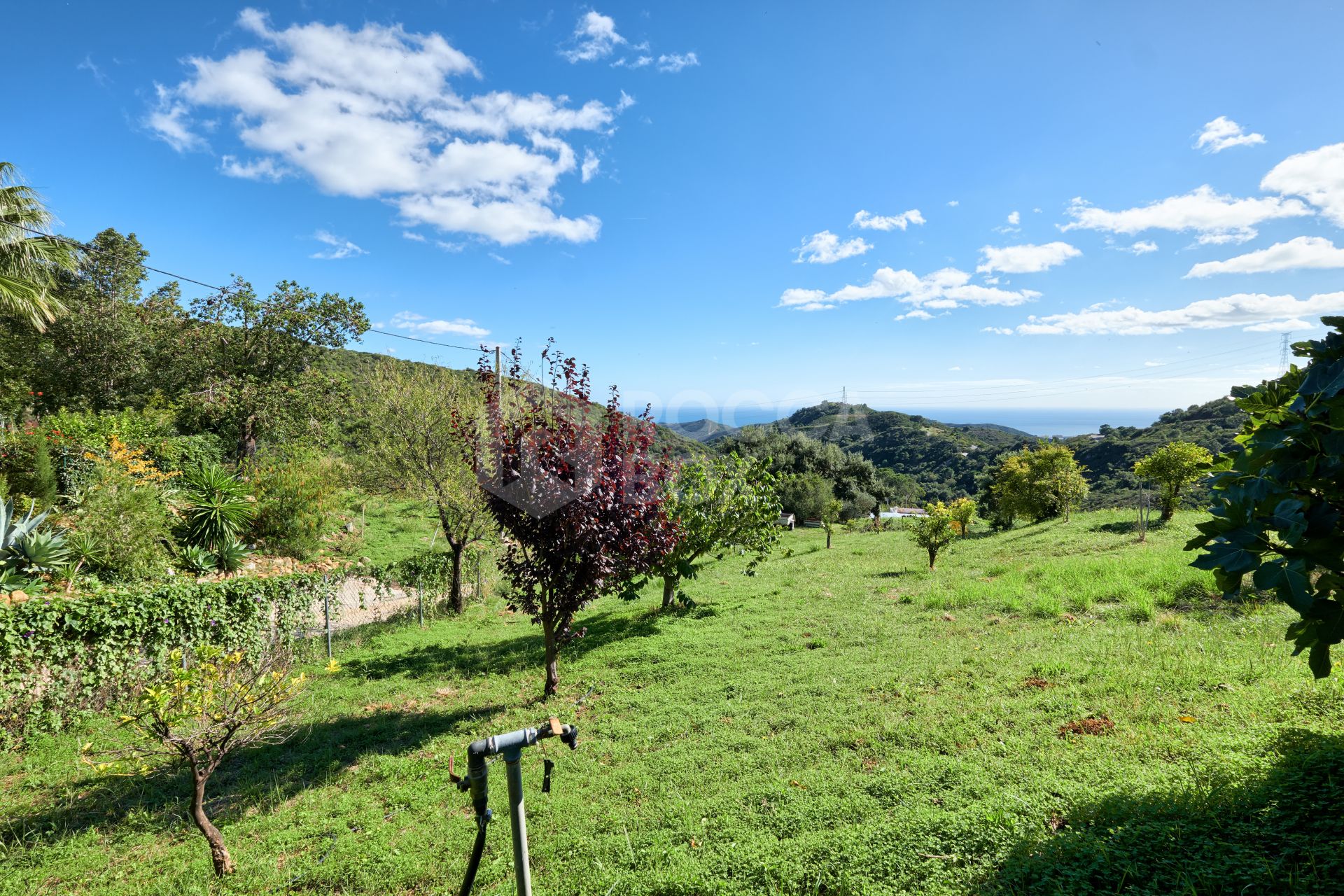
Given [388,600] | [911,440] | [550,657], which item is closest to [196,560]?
[388,600]

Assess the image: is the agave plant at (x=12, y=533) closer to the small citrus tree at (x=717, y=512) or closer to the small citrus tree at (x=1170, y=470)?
the small citrus tree at (x=717, y=512)

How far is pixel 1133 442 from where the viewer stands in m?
45.8

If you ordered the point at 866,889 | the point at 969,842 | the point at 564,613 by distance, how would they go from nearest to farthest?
the point at 866,889 → the point at 969,842 → the point at 564,613

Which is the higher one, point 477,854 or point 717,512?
point 717,512

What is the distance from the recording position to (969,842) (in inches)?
137

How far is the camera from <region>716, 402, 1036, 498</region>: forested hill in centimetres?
6606

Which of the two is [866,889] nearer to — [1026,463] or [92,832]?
[92,832]

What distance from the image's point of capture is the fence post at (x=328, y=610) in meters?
10.5

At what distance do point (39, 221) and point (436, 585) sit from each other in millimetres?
14564

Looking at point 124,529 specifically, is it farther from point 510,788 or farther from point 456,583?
point 510,788

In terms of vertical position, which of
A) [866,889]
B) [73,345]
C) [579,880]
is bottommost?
[579,880]

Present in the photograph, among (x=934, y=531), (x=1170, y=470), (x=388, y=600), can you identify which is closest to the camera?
(x=388, y=600)

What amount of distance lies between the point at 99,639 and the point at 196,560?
5.31m

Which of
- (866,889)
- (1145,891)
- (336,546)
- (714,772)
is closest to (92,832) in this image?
(714,772)
